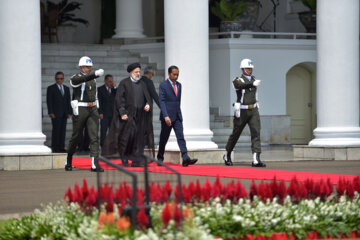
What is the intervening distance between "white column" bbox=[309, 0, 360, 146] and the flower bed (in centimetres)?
1041

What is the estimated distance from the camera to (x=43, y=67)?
23.8 metres

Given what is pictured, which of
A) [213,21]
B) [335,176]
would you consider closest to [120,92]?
[335,176]

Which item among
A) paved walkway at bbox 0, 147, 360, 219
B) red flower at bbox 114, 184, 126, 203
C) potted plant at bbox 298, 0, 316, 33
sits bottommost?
paved walkway at bbox 0, 147, 360, 219

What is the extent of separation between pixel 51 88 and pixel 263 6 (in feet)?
33.7

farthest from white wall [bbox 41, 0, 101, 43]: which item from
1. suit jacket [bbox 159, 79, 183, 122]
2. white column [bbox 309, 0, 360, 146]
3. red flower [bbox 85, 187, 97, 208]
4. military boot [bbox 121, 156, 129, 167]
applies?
red flower [bbox 85, 187, 97, 208]

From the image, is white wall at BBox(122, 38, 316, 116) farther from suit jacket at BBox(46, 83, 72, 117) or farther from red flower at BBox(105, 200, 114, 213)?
red flower at BBox(105, 200, 114, 213)

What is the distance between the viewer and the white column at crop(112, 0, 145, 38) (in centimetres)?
2708

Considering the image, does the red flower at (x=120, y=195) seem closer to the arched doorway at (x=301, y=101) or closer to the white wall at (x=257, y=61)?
the white wall at (x=257, y=61)

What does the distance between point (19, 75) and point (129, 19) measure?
11.5 m

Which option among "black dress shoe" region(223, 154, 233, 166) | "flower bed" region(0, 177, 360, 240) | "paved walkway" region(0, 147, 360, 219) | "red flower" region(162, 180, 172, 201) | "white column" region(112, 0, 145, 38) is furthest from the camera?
"white column" region(112, 0, 145, 38)

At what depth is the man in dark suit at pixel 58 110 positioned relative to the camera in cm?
2056

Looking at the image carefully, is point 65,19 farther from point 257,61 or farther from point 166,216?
point 166,216

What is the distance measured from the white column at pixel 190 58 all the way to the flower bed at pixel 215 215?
29.7 ft

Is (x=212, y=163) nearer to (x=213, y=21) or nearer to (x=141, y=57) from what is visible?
(x=141, y=57)
